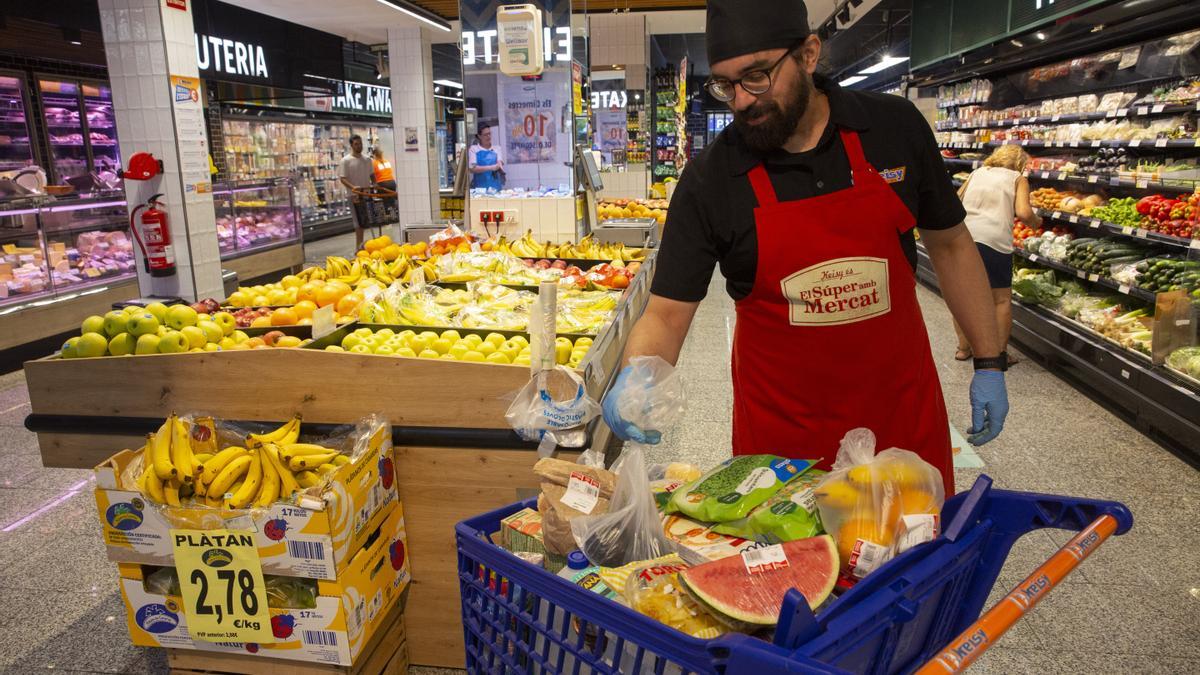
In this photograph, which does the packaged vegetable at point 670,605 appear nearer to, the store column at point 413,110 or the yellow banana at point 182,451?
the yellow banana at point 182,451

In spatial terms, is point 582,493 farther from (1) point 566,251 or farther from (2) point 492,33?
(2) point 492,33

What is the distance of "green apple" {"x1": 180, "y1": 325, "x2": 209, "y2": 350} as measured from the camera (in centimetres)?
262

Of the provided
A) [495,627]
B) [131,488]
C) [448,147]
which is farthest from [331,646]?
[448,147]

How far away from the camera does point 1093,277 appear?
5.84 meters

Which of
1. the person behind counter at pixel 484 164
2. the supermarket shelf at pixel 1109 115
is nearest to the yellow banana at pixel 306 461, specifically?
the person behind counter at pixel 484 164

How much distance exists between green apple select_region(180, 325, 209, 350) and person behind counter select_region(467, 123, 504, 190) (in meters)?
4.20

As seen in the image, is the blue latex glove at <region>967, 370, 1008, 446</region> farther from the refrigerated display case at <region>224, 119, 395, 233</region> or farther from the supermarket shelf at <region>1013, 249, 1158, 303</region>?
the refrigerated display case at <region>224, 119, 395, 233</region>

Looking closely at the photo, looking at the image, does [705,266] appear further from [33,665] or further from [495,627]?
[33,665]

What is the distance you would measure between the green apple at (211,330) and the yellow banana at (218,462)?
2.48 ft

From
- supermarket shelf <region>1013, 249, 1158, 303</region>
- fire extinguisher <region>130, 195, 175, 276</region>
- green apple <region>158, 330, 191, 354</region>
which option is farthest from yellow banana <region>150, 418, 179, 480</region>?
supermarket shelf <region>1013, 249, 1158, 303</region>

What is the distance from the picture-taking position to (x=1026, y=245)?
7141 mm

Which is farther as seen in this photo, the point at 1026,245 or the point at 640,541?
the point at 1026,245

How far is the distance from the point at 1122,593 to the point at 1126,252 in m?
3.85

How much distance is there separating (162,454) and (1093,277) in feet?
20.3
